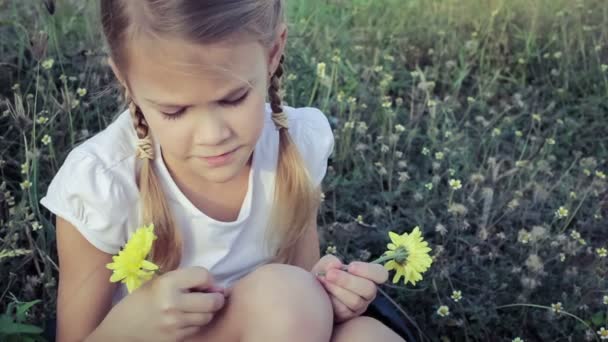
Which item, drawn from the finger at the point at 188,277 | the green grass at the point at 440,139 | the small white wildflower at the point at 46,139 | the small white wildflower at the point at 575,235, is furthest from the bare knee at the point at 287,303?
the small white wildflower at the point at 575,235

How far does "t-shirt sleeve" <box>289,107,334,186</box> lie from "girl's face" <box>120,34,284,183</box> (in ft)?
0.88

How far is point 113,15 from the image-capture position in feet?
4.32

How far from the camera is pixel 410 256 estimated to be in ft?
4.16

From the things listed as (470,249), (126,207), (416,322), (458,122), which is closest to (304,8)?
(458,122)

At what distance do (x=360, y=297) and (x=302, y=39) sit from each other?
157 cm

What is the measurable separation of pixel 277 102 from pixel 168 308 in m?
0.48

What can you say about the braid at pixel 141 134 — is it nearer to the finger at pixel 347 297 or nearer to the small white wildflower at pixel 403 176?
the finger at pixel 347 297

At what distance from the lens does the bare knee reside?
1316mm

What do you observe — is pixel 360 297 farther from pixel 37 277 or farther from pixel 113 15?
pixel 37 277

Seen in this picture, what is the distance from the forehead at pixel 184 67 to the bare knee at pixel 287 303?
335mm

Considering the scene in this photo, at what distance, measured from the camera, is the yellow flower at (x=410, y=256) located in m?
1.26

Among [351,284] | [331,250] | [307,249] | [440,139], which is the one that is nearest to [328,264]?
[351,284]

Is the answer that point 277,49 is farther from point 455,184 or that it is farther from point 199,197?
point 455,184

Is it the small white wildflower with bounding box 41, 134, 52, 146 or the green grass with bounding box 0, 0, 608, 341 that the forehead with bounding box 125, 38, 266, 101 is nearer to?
the green grass with bounding box 0, 0, 608, 341
